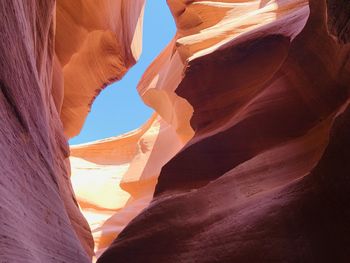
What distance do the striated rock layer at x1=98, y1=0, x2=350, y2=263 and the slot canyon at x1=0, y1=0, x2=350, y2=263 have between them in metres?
0.01

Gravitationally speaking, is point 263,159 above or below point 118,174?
above

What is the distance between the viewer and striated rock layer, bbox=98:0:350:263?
3.50 meters

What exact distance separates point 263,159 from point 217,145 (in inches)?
33.1

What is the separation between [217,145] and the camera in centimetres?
539

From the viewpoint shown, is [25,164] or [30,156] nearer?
[25,164]

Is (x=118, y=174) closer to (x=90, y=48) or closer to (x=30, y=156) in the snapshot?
(x=90, y=48)

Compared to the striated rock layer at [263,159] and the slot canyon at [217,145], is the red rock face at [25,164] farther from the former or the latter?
the striated rock layer at [263,159]

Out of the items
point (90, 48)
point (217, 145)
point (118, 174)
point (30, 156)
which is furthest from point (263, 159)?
point (118, 174)

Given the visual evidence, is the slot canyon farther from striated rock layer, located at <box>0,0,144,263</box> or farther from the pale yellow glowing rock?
the pale yellow glowing rock

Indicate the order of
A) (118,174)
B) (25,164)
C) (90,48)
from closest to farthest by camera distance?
(25,164) < (90,48) < (118,174)

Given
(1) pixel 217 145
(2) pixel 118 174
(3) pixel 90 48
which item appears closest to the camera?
(1) pixel 217 145

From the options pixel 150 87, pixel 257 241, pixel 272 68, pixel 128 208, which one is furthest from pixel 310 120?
pixel 128 208

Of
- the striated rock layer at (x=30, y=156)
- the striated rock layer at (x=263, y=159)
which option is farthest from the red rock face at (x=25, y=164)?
the striated rock layer at (x=263, y=159)

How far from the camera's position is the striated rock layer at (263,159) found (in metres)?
3.50
